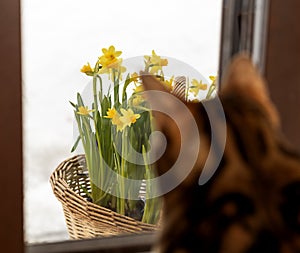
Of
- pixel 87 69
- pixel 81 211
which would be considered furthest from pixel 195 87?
pixel 81 211

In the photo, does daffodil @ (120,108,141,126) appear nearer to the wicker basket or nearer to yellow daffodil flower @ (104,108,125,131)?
yellow daffodil flower @ (104,108,125,131)

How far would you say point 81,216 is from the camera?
1.13m

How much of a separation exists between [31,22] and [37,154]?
0.24 m

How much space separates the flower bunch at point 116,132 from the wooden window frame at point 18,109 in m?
0.10

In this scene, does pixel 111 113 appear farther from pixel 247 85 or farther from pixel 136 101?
pixel 247 85

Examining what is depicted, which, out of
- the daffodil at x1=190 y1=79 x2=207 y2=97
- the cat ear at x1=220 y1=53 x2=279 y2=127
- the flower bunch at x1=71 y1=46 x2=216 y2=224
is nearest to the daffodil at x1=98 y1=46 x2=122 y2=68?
the flower bunch at x1=71 y1=46 x2=216 y2=224

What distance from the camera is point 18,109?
97cm

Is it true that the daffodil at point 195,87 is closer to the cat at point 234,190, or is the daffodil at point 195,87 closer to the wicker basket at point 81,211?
the wicker basket at point 81,211

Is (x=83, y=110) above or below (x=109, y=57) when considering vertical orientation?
below

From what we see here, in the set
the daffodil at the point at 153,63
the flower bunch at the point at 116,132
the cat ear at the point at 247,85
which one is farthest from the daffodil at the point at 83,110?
the cat ear at the point at 247,85

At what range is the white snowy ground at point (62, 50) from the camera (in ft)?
3.41

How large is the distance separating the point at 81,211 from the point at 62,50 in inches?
12.4

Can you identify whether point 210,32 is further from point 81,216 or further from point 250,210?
point 250,210

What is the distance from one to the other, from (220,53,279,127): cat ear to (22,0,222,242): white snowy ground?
572 millimetres
